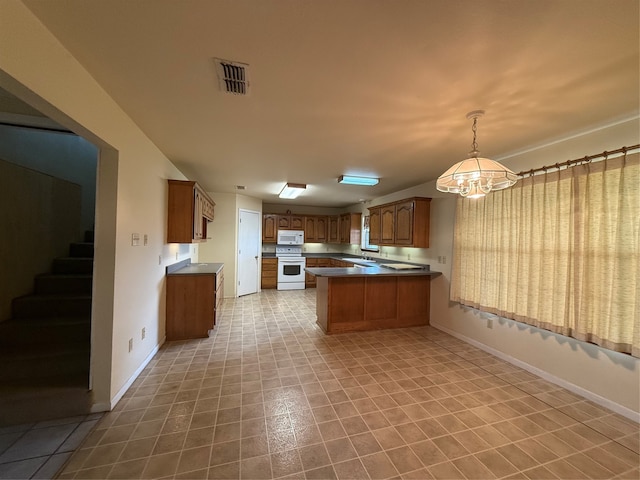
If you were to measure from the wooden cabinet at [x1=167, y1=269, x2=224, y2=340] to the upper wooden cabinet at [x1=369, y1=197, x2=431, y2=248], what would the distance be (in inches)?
125

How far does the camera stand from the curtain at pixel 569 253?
6.50 ft

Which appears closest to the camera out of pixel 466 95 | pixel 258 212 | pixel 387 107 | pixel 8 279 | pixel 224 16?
pixel 224 16

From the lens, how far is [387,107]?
6.17 ft

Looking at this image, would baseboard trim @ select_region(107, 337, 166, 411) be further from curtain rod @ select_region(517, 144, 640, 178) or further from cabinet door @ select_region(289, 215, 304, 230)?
cabinet door @ select_region(289, 215, 304, 230)

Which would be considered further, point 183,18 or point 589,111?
point 589,111

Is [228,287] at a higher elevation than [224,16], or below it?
below

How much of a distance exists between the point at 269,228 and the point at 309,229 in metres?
1.21

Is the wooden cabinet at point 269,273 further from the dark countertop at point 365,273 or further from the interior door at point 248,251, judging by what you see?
the dark countertop at point 365,273

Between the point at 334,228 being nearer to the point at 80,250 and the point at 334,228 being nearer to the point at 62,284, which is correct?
the point at 80,250

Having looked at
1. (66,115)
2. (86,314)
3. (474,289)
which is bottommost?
(86,314)

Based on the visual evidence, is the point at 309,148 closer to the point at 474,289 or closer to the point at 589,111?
the point at 589,111

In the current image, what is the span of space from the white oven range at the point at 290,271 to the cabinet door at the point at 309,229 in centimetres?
69

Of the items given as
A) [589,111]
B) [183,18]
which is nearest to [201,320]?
[183,18]

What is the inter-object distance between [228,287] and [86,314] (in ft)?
10.4
